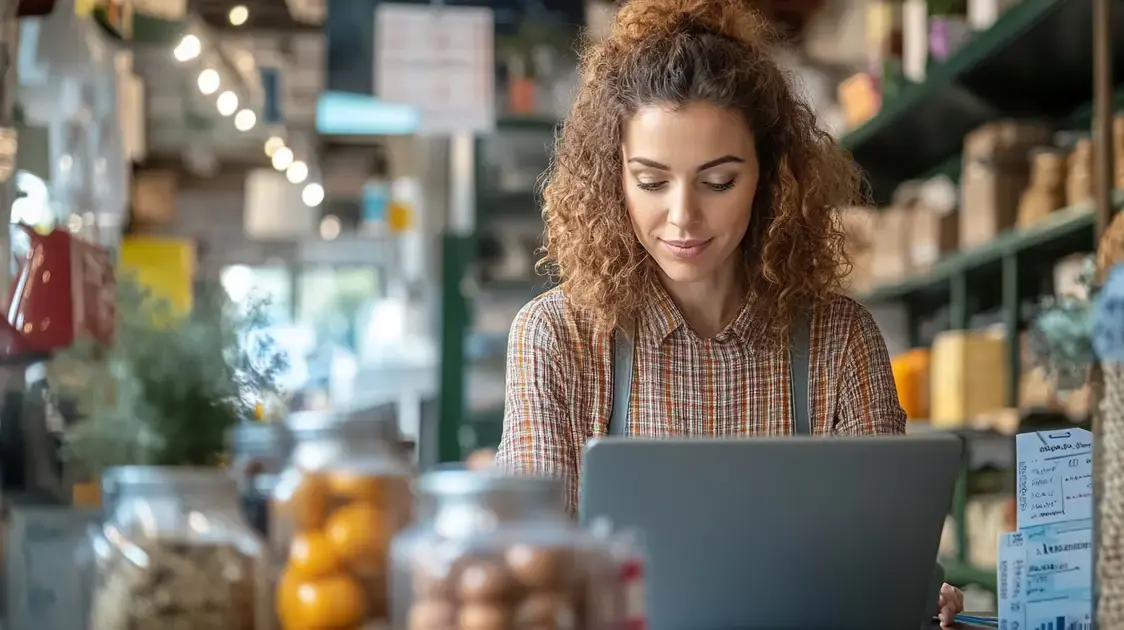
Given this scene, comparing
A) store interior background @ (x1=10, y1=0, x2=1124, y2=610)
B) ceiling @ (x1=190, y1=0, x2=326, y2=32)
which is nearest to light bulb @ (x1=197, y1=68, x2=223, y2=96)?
store interior background @ (x1=10, y1=0, x2=1124, y2=610)

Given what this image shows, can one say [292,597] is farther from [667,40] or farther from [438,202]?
[438,202]

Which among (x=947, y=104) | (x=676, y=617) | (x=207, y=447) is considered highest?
(x=947, y=104)

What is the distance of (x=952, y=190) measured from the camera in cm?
439

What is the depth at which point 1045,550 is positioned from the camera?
1396mm

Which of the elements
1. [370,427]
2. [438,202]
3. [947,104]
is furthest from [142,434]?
[438,202]

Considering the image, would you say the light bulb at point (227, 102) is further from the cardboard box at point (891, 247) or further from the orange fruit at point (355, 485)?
the orange fruit at point (355, 485)

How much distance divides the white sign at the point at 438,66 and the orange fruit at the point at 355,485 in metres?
4.02

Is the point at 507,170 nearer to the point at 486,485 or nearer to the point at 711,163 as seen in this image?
the point at 711,163

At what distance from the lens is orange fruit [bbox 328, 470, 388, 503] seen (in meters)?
0.93

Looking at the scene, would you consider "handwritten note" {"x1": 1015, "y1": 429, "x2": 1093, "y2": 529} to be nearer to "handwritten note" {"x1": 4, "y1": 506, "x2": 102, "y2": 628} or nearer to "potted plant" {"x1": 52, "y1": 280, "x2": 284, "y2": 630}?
"potted plant" {"x1": 52, "y1": 280, "x2": 284, "y2": 630}

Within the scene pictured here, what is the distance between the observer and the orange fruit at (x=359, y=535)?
3.01 ft

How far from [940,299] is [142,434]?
3.94 metres

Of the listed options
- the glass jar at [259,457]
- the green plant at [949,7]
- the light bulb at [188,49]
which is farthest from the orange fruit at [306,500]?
the light bulb at [188,49]

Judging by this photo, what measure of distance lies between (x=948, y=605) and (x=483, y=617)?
3.13 ft
